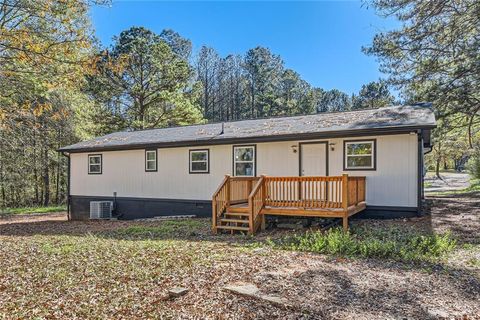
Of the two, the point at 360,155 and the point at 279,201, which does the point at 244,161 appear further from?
the point at 360,155

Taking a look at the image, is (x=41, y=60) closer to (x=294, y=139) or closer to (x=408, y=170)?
(x=294, y=139)

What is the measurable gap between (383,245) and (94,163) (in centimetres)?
1279

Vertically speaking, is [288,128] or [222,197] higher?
[288,128]

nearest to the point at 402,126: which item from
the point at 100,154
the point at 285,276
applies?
the point at 285,276

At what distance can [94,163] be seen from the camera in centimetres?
1523

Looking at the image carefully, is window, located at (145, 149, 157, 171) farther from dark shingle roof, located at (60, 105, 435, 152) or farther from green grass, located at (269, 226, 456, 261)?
green grass, located at (269, 226, 456, 261)

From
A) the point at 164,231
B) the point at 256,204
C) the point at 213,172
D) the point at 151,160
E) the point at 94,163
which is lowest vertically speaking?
the point at 164,231

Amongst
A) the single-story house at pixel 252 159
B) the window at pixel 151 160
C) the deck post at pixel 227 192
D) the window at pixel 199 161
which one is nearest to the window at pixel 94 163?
the single-story house at pixel 252 159

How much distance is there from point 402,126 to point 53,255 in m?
8.52

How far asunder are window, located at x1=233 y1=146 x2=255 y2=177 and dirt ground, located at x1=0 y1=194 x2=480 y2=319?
5370mm

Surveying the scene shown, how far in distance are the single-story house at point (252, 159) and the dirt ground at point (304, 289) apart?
3.30m

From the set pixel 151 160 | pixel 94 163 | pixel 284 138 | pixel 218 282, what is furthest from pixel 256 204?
pixel 94 163

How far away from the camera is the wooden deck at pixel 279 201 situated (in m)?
8.47

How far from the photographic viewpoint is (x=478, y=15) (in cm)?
985
